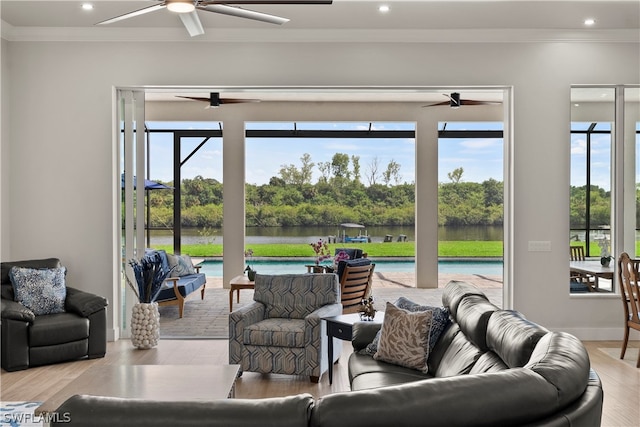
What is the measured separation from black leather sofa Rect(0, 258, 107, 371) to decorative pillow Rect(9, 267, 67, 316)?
7 centimetres

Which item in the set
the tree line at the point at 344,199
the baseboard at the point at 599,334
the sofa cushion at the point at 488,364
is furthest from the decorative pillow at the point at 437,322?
the tree line at the point at 344,199

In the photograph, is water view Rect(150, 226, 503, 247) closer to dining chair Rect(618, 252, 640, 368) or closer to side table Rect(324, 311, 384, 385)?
dining chair Rect(618, 252, 640, 368)

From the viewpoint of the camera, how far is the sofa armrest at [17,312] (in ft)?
15.0

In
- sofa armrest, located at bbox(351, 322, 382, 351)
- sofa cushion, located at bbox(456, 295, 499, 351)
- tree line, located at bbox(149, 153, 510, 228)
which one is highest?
tree line, located at bbox(149, 153, 510, 228)

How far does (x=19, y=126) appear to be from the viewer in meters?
5.61

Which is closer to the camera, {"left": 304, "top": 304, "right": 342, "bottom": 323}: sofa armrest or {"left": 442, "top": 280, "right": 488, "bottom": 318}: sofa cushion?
{"left": 442, "top": 280, "right": 488, "bottom": 318}: sofa cushion

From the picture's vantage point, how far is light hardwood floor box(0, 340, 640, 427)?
392 cm

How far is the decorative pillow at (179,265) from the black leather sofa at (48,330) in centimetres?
252

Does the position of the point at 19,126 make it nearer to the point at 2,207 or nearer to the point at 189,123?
the point at 2,207

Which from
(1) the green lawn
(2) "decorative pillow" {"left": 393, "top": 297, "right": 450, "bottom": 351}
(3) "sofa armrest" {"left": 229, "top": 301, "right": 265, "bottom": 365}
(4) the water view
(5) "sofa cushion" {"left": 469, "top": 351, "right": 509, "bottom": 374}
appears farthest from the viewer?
(1) the green lawn

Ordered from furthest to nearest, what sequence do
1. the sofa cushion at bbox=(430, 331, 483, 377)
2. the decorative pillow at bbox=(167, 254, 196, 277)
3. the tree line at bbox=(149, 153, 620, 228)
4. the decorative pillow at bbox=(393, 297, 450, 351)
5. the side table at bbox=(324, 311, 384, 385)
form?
the tree line at bbox=(149, 153, 620, 228) < the decorative pillow at bbox=(167, 254, 196, 277) < the side table at bbox=(324, 311, 384, 385) < the decorative pillow at bbox=(393, 297, 450, 351) < the sofa cushion at bbox=(430, 331, 483, 377)

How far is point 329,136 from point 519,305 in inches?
225

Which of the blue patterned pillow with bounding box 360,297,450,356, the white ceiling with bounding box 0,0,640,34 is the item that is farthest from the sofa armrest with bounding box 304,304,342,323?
the white ceiling with bounding box 0,0,640,34

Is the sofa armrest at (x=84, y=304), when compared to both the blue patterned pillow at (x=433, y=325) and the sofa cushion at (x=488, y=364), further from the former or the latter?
the sofa cushion at (x=488, y=364)
